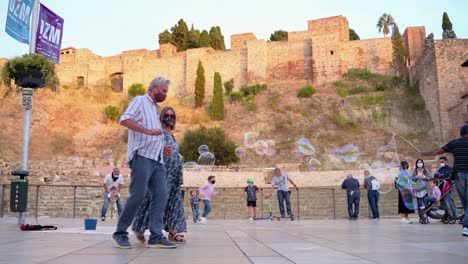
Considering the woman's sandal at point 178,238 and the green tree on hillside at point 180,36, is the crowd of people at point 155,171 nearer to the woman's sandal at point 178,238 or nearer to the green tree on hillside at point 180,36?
the woman's sandal at point 178,238

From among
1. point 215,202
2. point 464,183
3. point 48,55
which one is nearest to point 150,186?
point 464,183

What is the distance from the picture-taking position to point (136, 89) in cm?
4928

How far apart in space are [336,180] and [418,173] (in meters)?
16.1

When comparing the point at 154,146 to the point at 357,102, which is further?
the point at 357,102

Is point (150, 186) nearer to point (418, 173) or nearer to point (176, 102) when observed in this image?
point (418, 173)

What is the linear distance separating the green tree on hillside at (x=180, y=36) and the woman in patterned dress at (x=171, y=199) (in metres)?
53.6

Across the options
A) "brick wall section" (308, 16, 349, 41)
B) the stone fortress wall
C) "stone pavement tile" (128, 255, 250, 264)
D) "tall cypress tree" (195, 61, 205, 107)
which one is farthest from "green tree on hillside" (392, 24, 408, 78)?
"stone pavement tile" (128, 255, 250, 264)

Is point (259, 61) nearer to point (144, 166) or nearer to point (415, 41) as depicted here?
point (415, 41)

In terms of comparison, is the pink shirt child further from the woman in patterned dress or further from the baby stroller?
the woman in patterned dress

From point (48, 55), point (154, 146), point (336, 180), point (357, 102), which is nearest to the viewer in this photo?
point (154, 146)

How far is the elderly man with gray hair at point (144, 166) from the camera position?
4.09 meters

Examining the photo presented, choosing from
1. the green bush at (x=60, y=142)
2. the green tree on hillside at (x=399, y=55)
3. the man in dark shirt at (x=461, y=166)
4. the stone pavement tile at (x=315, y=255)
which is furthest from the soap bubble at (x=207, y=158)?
the green tree on hillside at (x=399, y=55)

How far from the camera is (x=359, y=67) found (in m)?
44.8

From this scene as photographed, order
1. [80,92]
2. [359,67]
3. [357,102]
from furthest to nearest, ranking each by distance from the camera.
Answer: [80,92] < [359,67] < [357,102]
